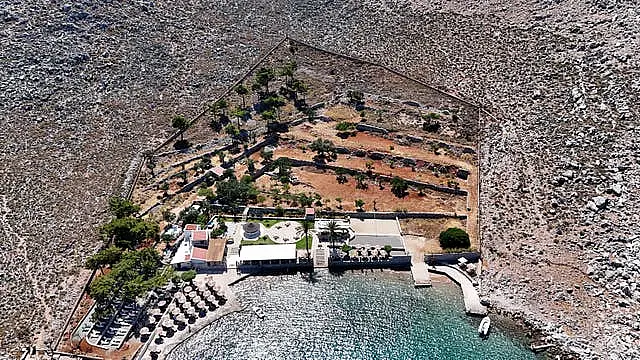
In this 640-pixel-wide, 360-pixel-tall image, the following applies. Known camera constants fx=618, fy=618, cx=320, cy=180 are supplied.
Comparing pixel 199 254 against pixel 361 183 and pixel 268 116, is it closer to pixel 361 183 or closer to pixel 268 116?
pixel 361 183

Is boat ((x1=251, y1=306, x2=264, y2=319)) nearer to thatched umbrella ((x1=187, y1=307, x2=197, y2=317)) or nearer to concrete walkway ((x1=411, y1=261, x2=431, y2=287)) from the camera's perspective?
thatched umbrella ((x1=187, y1=307, x2=197, y2=317))

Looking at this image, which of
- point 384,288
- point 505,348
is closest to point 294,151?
point 384,288

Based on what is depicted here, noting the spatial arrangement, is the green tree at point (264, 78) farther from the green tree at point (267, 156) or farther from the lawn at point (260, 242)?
the lawn at point (260, 242)

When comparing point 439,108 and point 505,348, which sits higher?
point 439,108

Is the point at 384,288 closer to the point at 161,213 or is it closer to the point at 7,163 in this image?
the point at 161,213

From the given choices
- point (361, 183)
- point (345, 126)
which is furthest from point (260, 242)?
point (345, 126)
